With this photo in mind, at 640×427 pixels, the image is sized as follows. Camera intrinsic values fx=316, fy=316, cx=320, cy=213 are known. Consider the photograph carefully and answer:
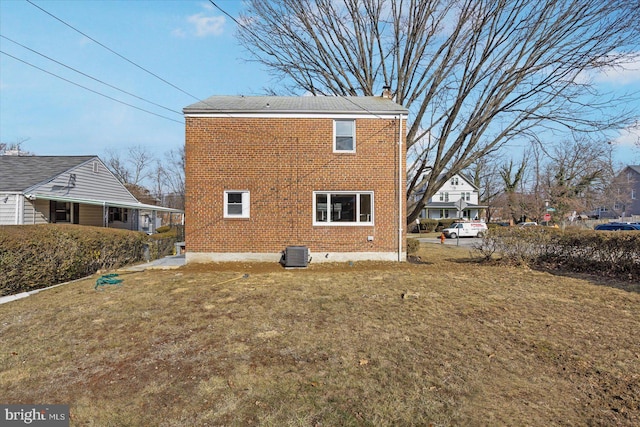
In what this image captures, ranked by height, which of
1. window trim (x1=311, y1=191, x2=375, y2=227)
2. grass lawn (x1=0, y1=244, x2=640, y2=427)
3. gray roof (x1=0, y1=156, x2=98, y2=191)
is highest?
gray roof (x1=0, y1=156, x2=98, y2=191)

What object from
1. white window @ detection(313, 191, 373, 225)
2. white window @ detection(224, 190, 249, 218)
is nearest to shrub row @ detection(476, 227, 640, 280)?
white window @ detection(313, 191, 373, 225)

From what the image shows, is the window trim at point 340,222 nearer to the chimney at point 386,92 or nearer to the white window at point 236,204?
the white window at point 236,204

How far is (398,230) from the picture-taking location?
1123cm

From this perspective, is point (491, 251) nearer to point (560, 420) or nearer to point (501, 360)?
point (501, 360)

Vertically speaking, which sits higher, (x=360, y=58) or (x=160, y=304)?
(x=360, y=58)

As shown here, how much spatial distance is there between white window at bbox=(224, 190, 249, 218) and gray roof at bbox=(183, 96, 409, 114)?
2.86 metres

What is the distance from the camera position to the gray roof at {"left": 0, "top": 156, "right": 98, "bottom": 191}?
1569cm

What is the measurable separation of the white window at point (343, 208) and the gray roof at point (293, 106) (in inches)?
115

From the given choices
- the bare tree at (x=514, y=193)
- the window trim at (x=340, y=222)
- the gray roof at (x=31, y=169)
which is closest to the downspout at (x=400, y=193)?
the window trim at (x=340, y=222)

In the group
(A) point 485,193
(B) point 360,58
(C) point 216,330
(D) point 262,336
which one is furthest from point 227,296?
(A) point 485,193

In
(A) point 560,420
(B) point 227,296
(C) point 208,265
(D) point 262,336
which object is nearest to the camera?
(A) point 560,420

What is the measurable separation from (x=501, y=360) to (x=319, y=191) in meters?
8.08

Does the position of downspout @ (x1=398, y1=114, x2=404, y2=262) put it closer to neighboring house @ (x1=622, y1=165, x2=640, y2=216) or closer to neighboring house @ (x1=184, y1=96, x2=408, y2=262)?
neighboring house @ (x1=184, y1=96, x2=408, y2=262)

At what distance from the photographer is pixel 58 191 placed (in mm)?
17078
